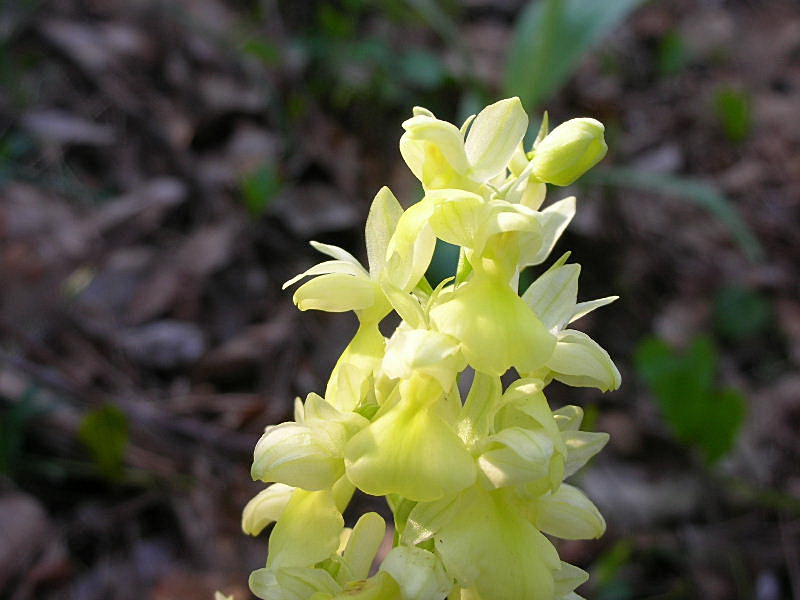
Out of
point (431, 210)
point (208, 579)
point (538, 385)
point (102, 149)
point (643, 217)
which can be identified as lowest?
point (208, 579)

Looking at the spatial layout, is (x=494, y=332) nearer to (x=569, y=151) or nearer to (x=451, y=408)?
(x=451, y=408)

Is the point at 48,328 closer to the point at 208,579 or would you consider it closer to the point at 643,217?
the point at 208,579

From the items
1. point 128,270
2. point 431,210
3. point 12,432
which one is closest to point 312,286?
point 431,210

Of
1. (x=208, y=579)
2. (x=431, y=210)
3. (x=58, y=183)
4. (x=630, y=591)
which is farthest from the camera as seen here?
(x=58, y=183)

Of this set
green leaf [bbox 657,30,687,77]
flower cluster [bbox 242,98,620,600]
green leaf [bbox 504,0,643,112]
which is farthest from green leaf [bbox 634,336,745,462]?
green leaf [bbox 657,30,687,77]

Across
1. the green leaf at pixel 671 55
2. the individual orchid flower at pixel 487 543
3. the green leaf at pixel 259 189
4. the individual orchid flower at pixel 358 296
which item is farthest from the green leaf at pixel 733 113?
the individual orchid flower at pixel 487 543

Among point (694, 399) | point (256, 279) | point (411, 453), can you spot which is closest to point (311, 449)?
point (411, 453)

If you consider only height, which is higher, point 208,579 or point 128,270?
point 128,270

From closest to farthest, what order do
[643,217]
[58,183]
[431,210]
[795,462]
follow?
[431,210] → [795,462] → [58,183] → [643,217]

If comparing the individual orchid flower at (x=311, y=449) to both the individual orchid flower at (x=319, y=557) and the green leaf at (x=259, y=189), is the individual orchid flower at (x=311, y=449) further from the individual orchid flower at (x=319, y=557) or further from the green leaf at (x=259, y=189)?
the green leaf at (x=259, y=189)
